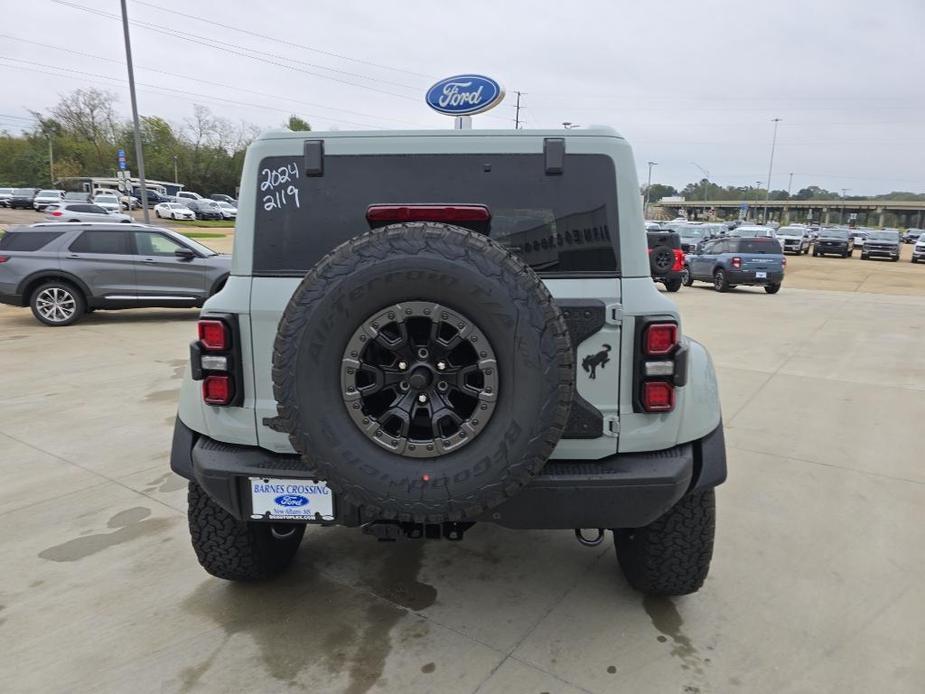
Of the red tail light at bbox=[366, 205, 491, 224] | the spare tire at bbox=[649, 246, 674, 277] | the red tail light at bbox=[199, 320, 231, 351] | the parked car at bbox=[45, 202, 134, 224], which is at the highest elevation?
the parked car at bbox=[45, 202, 134, 224]

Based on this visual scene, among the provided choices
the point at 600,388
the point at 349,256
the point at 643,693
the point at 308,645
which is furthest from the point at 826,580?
the point at 349,256

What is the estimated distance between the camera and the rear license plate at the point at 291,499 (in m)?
2.30

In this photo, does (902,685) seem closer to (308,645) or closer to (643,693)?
(643,693)

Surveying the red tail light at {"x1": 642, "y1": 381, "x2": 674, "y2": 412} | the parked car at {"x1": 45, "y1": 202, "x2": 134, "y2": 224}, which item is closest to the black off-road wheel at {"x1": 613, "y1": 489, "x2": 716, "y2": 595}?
the red tail light at {"x1": 642, "y1": 381, "x2": 674, "y2": 412}

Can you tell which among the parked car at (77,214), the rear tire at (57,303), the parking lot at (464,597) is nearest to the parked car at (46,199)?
the parked car at (77,214)

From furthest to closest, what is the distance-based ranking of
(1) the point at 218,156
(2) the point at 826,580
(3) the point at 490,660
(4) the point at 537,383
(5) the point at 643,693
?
(1) the point at 218,156 → (2) the point at 826,580 → (3) the point at 490,660 → (5) the point at 643,693 → (4) the point at 537,383

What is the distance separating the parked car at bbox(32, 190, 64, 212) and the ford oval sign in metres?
46.4

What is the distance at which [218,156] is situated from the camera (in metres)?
80.8

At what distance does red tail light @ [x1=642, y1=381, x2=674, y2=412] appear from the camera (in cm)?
232

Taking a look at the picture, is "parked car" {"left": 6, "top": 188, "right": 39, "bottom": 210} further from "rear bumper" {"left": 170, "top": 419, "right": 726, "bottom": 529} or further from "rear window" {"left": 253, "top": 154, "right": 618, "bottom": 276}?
"rear bumper" {"left": 170, "top": 419, "right": 726, "bottom": 529}

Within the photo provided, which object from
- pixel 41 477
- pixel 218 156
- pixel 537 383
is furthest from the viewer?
pixel 218 156

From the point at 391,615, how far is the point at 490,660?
506mm

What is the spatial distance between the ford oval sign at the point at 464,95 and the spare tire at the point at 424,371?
22.6 ft

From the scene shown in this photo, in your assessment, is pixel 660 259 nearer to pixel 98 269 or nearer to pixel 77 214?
pixel 98 269
